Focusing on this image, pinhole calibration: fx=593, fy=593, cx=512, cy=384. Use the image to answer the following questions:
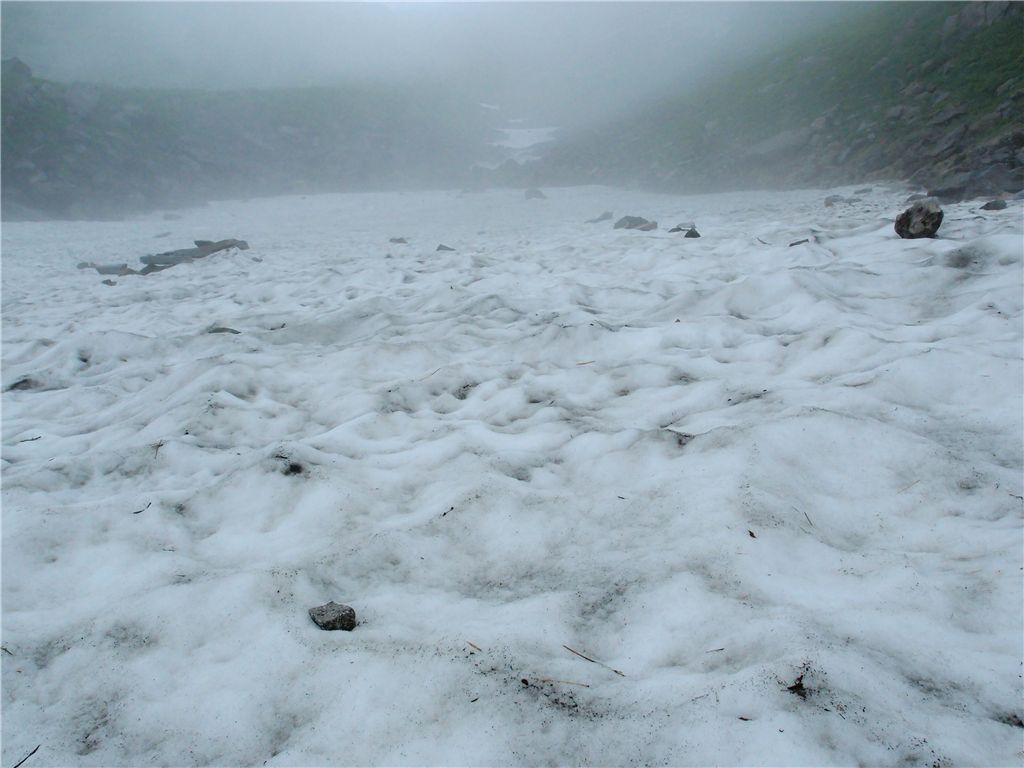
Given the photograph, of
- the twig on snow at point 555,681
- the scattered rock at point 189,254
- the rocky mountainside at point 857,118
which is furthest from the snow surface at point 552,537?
the rocky mountainside at point 857,118

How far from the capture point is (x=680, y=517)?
233 cm

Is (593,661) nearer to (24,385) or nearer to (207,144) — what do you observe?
(24,385)

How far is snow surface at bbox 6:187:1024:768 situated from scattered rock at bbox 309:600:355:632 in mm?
47

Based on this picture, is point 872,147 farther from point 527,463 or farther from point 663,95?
point 663,95

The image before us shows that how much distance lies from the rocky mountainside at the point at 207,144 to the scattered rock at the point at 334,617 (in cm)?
3031

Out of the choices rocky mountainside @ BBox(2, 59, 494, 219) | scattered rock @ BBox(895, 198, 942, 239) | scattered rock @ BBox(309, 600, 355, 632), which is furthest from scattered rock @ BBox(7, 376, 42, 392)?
rocky mountainside @ BBox(2, 59, 494, 219)

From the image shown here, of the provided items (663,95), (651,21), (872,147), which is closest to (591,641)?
(872,147)

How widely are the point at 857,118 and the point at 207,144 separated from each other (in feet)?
111

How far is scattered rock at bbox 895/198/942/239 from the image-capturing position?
5758mm

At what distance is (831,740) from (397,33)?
7637cm

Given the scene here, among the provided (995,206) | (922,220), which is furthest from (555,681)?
(995,206)

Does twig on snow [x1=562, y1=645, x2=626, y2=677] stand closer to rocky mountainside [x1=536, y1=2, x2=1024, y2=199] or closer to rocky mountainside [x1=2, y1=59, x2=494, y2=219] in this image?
rocky mountainside [x1=536, y1=2, x2=1024, y2=199]

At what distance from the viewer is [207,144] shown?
35.1m

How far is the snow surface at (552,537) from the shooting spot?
1.57 meters
